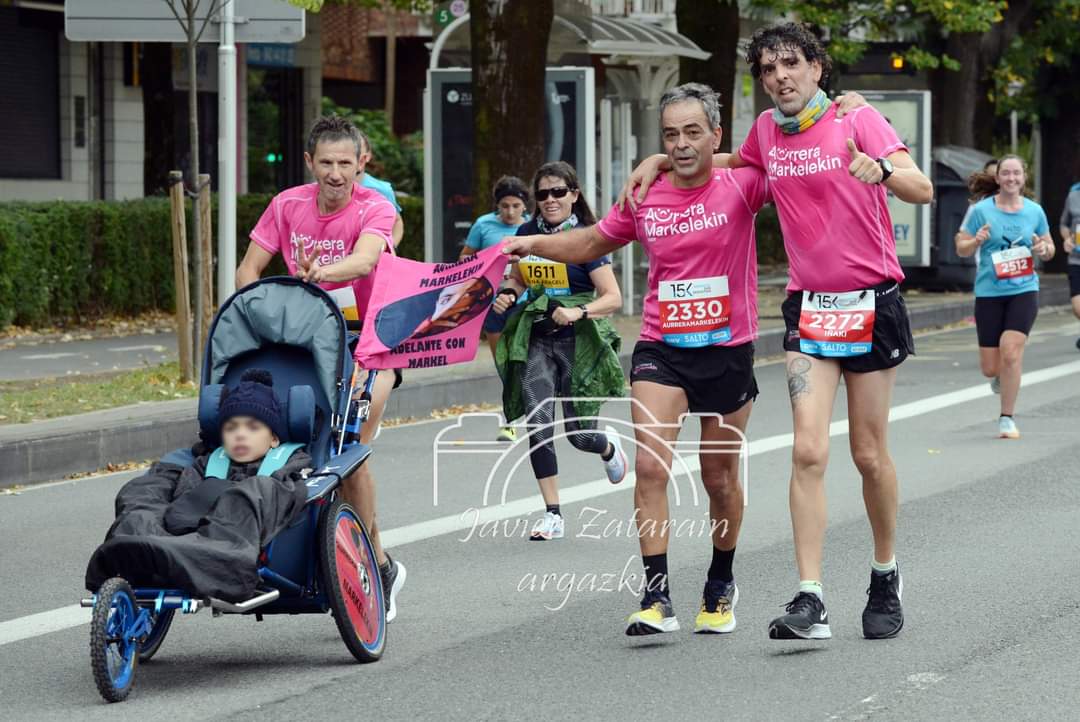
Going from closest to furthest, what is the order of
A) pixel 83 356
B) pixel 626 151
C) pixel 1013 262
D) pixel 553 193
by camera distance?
pixel 553 193 → pixel 1013 262 → pixel 83 356 → pixel 626 151

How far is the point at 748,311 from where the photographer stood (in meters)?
6.95

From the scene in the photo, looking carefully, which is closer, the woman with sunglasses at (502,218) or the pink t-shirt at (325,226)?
the pink t-shirt at (325,226)

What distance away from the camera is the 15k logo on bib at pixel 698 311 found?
22.5ft

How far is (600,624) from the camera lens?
7352 mm

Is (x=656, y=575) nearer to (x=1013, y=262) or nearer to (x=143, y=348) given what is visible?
(x=1013, y=262)

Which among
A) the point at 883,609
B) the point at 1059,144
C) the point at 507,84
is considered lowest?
the point at 883,609

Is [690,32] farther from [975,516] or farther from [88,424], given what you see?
[975,516]

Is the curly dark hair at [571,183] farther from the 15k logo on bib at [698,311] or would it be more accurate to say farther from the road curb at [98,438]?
the road curb at [98,438]

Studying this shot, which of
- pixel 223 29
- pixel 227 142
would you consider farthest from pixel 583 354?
pixel 223 29

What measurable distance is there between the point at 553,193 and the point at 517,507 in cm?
193

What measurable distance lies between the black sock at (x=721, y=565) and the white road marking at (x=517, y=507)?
0.88 meters

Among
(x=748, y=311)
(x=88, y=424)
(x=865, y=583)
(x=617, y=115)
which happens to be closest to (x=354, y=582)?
(x=748, y=311)

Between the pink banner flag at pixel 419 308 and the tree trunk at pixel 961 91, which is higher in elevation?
the tree trunk at pixel 961 91

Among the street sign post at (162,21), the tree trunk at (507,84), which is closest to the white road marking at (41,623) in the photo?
the street sign post at (162,21)
